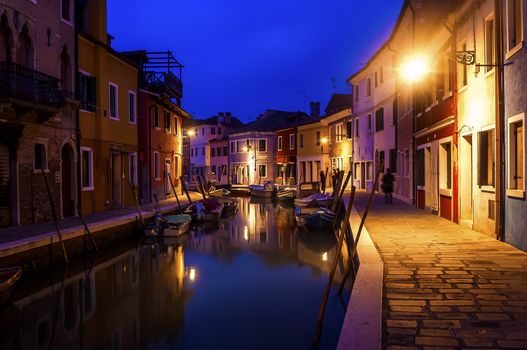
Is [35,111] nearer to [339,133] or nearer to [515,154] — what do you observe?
[515,154]

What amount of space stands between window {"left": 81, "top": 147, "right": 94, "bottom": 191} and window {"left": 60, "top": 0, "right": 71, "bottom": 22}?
4623mm

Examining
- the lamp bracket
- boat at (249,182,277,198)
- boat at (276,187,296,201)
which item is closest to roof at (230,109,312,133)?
boat at (249,182,277,198)

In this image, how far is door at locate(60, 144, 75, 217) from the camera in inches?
675

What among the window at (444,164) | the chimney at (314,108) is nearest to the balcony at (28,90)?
the window at (444,164)

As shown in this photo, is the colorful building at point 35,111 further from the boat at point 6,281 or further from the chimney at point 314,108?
the chimney at point 314,108

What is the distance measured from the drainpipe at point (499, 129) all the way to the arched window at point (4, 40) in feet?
40.8

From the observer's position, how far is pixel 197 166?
69.8 m

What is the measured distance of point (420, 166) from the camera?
1922 centimetres

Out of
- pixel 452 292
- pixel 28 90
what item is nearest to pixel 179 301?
pixel 452 292

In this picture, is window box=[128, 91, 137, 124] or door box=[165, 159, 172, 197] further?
door box=[165, 159, 172, 197]

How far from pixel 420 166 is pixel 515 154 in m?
9.50

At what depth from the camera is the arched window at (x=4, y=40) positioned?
44.4 feet

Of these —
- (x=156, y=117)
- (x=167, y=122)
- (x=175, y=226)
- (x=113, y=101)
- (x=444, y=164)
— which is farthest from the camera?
(x=167, y=122)

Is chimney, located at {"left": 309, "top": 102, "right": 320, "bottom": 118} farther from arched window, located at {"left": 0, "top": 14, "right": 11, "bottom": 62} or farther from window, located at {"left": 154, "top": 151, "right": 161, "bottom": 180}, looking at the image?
arched window, located at {"left": 0, "top": 14, "right": 11, "bottom": 62}
